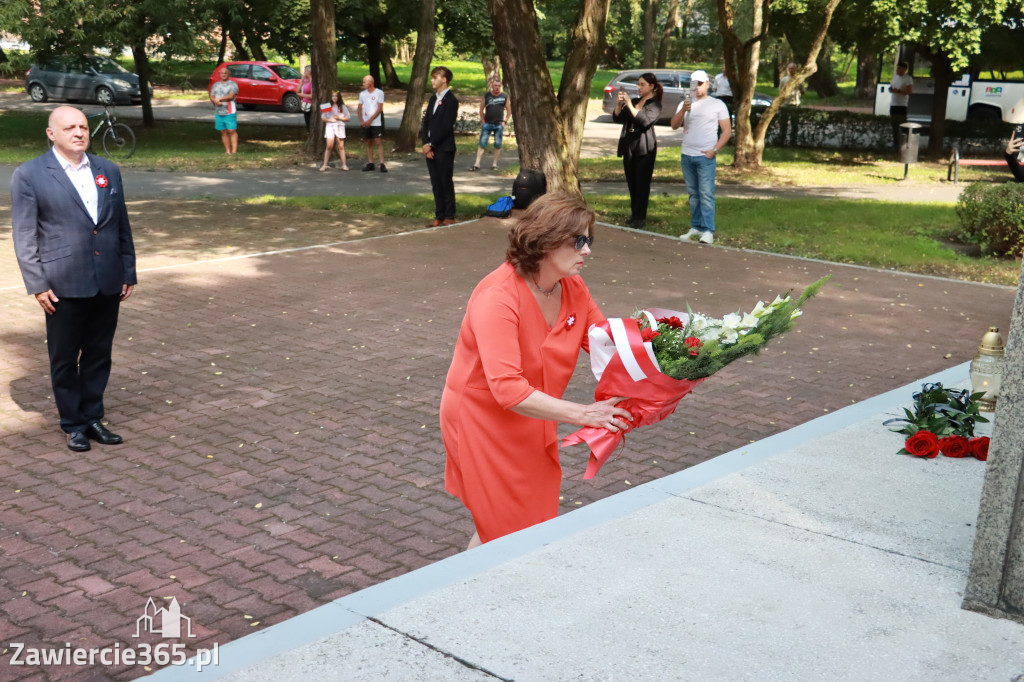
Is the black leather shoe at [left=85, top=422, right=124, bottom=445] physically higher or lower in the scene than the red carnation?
lower

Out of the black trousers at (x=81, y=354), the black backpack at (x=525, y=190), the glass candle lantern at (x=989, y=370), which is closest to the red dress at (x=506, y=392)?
the black backpack at (x=525, y=190)

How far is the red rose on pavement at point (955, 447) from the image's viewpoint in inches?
224

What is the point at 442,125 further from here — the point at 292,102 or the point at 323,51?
the point at 292,102

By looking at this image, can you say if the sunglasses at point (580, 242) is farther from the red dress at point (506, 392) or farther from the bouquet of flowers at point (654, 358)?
the bouquet of flowers at point (654, 358)

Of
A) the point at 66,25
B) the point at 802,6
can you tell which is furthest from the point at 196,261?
the point at 802,6

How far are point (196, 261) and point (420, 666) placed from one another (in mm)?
9454

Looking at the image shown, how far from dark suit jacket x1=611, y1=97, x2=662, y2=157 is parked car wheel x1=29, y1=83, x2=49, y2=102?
2905 centimetres

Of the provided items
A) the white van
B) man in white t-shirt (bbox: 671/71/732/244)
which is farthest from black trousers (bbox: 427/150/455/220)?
the white van

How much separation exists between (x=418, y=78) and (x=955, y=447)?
20.0 meters

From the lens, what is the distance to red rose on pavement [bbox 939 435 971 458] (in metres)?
5.70

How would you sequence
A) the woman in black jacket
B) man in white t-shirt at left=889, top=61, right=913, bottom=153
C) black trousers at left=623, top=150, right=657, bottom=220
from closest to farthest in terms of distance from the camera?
1. the woman in black jacket
2. black trousers at left=623, top=150, right=657, bottom=220
3. man in white t-shirt at left=889, top=61, right=913, bottom=153

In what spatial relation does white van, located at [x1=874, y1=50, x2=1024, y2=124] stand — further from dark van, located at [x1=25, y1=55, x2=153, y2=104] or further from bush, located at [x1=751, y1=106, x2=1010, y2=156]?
dark van, located at [x1=25, y1=55, x2=153, y2=104]

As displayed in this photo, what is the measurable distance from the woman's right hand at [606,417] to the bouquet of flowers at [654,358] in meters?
0.03

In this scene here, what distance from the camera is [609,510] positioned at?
15.5 ft
